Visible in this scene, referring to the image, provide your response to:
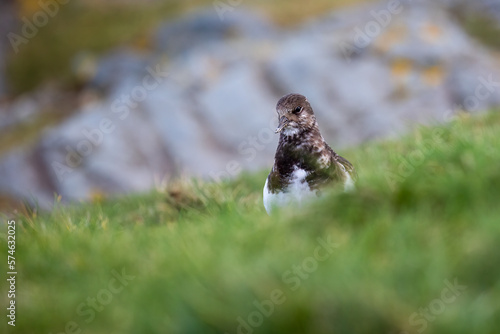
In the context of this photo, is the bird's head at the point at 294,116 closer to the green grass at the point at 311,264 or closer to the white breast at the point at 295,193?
the white breast at the point at 295,193

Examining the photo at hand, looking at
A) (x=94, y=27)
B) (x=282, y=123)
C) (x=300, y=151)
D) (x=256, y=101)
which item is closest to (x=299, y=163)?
(x=300, y=151)

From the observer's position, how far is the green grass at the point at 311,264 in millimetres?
3102

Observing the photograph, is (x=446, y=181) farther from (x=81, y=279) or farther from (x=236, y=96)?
(x=236, y=96)

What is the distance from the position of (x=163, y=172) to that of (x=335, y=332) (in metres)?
20.8

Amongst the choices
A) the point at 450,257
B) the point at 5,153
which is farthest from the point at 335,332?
the point at 5,153

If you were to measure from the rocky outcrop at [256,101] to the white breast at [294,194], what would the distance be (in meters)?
15.2

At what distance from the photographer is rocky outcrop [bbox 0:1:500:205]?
2223 centimetres

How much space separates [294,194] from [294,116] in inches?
43.4

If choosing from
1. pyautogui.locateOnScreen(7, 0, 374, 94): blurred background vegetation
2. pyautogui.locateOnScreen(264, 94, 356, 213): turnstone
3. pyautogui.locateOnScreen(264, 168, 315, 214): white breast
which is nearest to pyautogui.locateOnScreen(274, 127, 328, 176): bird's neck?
pyautogui.locateOnScreen(264, 94, 356, 213): turnstone

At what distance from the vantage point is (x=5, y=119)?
99.0 ft

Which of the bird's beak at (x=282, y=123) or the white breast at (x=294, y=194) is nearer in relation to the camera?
the white breast at (x=294, y=194)

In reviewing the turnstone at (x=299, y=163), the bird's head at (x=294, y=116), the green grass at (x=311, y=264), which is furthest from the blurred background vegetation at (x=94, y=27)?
the green grass at (x=311, y=264)

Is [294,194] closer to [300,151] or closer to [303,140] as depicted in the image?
[300,151]

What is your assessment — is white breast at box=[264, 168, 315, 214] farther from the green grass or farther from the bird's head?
the bird's head
